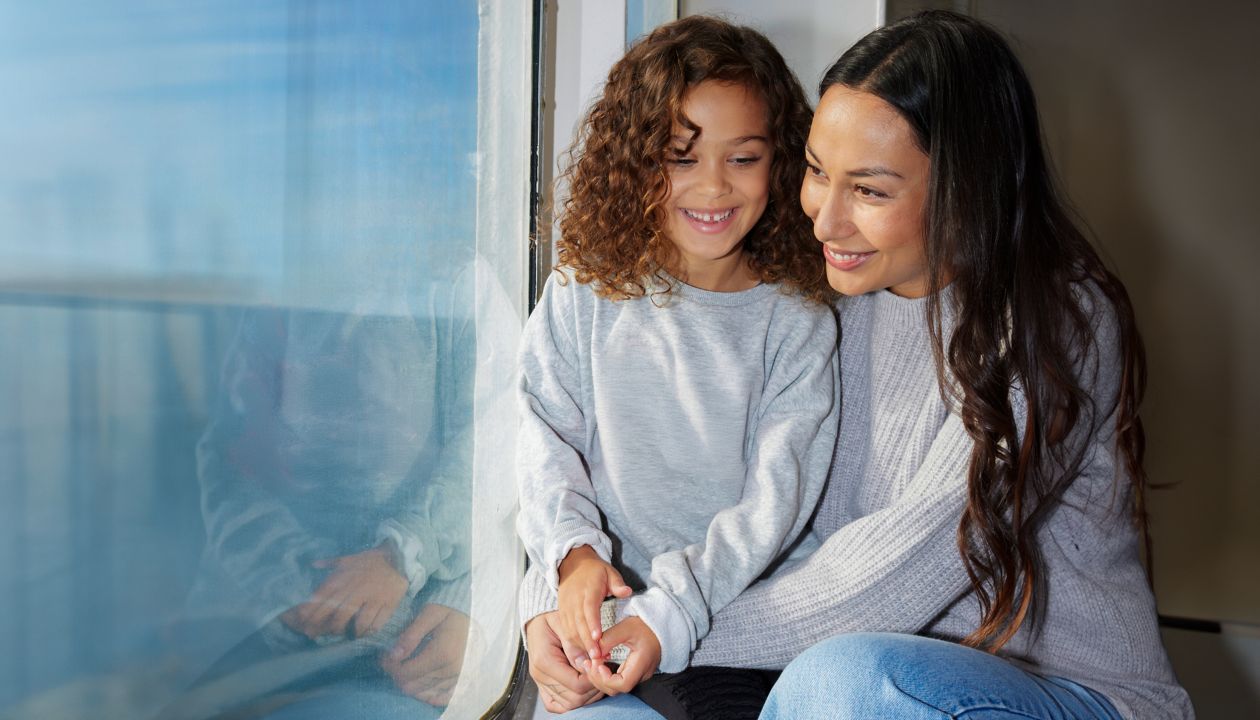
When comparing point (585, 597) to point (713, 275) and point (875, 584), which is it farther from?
point (713, 275)

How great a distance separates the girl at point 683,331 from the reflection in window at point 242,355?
131 millimetres

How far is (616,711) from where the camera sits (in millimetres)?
911

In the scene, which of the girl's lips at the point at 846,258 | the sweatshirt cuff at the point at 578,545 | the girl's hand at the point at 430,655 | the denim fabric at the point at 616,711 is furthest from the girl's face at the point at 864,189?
the girl's hand at the point at 430,655

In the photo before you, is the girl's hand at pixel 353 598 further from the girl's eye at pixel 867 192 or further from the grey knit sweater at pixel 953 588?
the girl's eye at pixel 867 192

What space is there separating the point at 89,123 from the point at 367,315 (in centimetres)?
37

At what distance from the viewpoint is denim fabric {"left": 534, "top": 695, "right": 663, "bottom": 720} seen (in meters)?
0.90

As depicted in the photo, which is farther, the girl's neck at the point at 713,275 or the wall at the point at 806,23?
the wall at the point at 806,23

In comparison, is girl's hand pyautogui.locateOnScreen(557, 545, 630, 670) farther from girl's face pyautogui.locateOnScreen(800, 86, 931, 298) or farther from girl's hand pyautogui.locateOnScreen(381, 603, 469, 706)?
girl's face pyautogui.locateOnScreen(800, 86, 931, 298)

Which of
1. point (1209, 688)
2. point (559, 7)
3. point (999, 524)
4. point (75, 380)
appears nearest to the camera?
point (75, 380)

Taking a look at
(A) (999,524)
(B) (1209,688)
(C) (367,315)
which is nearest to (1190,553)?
(B) (1209,688)

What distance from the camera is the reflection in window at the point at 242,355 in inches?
20.5

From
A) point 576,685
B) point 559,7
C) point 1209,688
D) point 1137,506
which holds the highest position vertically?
point 559,7

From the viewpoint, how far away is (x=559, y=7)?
4.07ft

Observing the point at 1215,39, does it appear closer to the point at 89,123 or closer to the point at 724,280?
the point at 724,280
